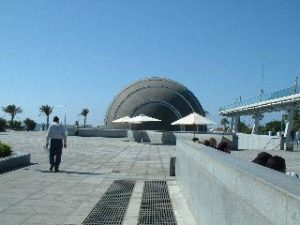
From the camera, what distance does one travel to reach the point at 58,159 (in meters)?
13.8

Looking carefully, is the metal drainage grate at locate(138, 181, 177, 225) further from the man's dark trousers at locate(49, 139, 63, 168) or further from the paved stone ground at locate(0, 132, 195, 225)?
the man's dark trousers at locate(49, 139, 63, 168)

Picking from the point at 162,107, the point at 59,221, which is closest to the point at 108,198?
the point at 59,221

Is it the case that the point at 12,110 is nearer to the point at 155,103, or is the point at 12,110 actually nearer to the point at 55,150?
the point at 155,103

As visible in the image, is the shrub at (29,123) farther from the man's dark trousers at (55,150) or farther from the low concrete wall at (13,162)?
the man's dark trousers at (55,150)

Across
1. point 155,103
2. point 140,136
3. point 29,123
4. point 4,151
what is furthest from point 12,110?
point 4,151

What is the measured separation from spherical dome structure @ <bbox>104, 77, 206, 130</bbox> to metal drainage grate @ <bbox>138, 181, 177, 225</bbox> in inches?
1769

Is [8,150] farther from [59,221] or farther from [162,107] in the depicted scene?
[162,107]

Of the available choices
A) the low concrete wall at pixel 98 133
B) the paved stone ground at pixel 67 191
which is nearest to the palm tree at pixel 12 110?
Answer: the low concrete wall at pixel 98 133

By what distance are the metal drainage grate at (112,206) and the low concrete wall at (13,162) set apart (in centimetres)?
367

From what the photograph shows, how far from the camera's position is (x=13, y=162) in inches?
557

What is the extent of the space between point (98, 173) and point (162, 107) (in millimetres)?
45233

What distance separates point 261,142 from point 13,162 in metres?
22.1

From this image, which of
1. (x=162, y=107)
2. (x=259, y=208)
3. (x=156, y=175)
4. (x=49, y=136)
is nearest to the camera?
(x=259, y=208)

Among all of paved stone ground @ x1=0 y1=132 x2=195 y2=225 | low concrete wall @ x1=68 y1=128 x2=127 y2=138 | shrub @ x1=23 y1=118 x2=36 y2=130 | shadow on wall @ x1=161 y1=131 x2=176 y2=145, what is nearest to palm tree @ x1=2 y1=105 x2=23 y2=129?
shrub @ x1=23 y1=118 x2=36 y2=130
